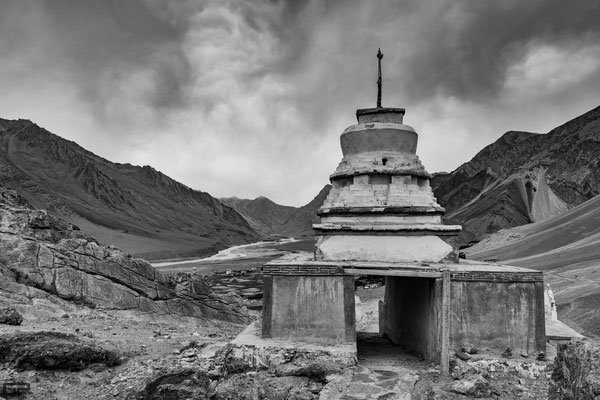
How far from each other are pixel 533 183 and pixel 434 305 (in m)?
63.8

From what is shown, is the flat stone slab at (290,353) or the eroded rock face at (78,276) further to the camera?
the eroded rock face at (78,276)

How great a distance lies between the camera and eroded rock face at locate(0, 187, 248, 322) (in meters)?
13.8

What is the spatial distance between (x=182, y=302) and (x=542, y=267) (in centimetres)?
1784

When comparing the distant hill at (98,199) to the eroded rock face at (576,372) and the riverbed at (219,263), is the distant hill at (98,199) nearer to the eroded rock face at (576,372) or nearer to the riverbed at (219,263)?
the riverbed at (219,263)

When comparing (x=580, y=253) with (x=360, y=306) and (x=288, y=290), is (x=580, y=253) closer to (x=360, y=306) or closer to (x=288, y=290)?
(x=360, y=306)

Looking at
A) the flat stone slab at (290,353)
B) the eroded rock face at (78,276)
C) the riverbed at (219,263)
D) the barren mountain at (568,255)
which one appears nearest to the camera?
the flat stone slab at (290,353)

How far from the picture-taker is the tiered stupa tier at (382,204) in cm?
991

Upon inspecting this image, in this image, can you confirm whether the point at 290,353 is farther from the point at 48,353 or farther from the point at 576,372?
the point at 576,372

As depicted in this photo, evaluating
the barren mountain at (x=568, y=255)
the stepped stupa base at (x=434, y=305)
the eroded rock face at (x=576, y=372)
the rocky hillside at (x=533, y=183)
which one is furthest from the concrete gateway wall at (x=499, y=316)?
the rocky hillside at (x=533, y=183)

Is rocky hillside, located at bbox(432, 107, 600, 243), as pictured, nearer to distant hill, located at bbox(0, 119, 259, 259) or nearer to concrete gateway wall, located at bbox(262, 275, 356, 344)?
distant hill, located at bbox(0, 119, 259, 259)

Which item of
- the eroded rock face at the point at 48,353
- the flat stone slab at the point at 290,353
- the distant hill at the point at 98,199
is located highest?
the distant hill at the point at 98,199

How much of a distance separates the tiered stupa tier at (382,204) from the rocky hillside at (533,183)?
44.8m

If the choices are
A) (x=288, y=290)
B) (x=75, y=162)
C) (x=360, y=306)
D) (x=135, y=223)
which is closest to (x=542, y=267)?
(x=360, y=306)

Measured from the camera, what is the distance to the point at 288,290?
8.73 metres
